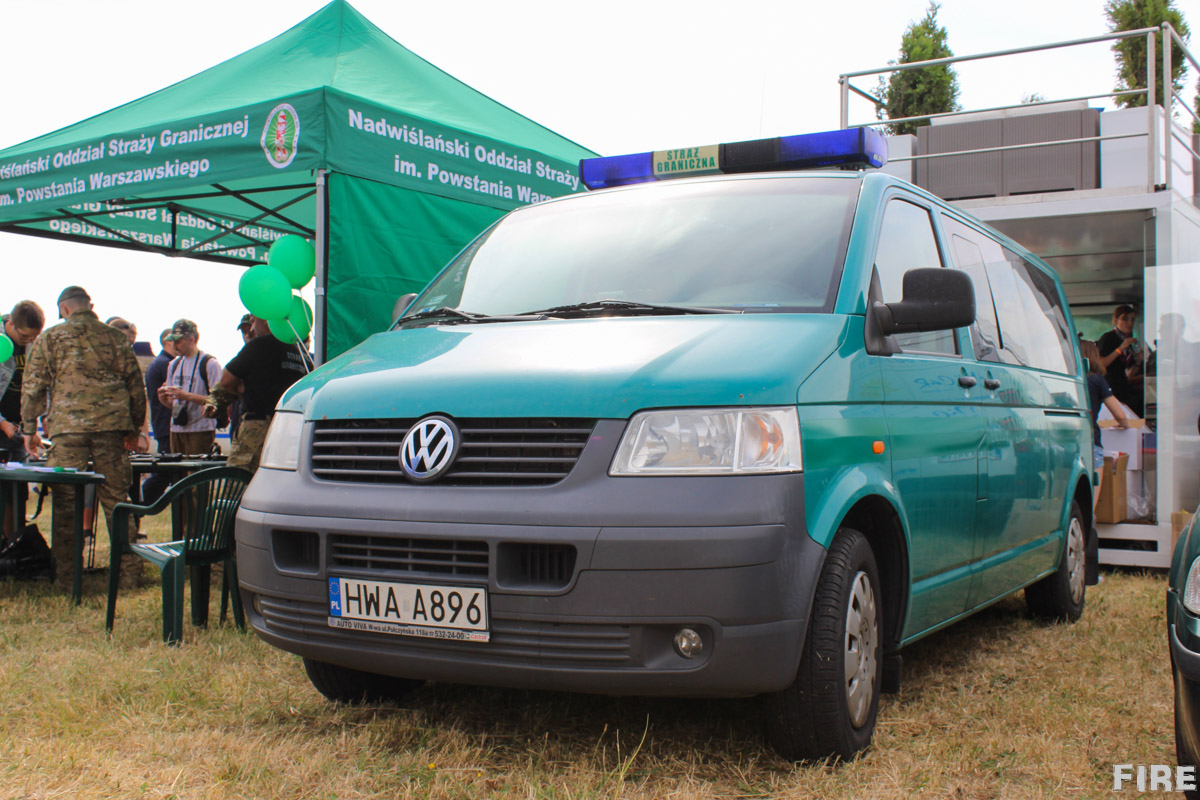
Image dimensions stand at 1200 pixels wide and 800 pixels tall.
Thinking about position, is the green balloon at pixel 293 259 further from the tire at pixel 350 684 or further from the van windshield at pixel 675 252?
the tire at pixel 350 684

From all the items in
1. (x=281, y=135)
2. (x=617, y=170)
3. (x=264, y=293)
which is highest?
(x=281, y=135)

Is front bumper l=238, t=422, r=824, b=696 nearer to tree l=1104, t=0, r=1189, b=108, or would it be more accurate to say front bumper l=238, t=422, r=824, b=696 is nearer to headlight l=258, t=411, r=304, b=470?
headlight l=258, t=411, r=304, b=470

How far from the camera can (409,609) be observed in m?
2.84

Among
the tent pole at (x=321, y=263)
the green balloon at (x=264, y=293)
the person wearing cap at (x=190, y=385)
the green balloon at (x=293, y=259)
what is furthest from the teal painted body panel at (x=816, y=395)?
the person wearing cap at (x=190, y=385)

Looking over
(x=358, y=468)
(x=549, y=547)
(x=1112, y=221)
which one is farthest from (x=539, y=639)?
(x=1112, y=221)

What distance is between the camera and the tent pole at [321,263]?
6.06 meters

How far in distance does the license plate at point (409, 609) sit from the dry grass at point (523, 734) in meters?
0.44

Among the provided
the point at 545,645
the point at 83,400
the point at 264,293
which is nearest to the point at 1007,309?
the point at 545,645

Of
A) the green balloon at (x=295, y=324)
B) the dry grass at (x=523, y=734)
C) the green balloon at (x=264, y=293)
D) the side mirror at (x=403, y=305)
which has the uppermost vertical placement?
the green balloon at (x=264, y=293)

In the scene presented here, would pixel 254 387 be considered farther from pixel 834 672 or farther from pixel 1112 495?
pixel 1112 495

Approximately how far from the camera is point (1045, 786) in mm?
2965

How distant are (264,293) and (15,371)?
11.2 feet

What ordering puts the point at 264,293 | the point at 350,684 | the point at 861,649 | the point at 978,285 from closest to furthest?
the point at 861,649
the point at 350,684
the point at 978,285
the point at 264,293

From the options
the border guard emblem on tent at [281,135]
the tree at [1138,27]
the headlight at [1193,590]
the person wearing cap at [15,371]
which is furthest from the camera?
the tree at [1138,27]
